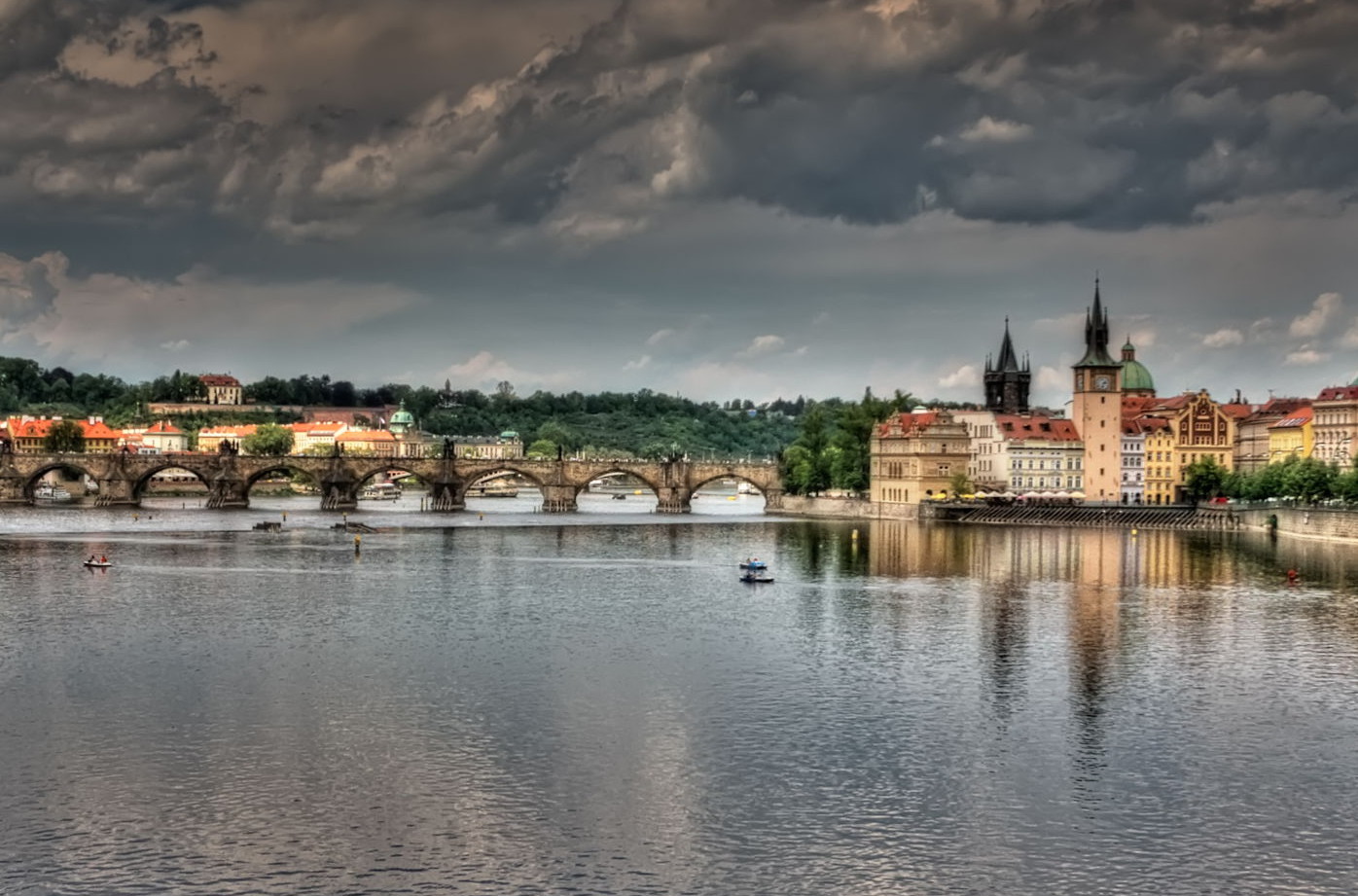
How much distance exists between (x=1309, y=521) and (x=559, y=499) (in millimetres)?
85388

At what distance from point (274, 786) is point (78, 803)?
168 inches

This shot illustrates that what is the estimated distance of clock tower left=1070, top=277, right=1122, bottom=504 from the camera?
16325cm

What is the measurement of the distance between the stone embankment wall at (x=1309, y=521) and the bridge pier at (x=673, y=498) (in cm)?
6715

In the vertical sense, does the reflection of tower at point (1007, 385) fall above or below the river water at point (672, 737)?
above

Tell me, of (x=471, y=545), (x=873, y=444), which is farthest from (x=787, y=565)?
(x=873, y=444)

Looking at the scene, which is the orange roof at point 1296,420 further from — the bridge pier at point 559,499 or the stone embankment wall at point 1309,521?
the bridge pier at point 559,499

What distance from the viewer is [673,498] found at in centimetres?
18362

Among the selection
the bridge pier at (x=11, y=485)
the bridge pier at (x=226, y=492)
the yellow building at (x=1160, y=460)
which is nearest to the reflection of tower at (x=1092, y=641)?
the yellow building at (x=1160, y=460)

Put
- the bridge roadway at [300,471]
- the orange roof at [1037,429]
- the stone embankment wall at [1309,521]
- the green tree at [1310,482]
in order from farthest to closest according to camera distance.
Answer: the bridge roadway at [300,471], the orange roof at [1037,429], the green tree at [1310,482], the stone embankment wall at [1309,521]

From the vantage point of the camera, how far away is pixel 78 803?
3431cm

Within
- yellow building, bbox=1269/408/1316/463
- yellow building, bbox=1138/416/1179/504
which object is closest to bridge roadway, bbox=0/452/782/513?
yellow building, bbox=1138/416/1179/504

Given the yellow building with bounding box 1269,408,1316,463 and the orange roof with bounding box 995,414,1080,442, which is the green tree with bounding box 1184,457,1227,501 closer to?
the yellow building with bounding box 1269,408,1316,463

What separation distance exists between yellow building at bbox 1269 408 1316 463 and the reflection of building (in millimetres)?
32696

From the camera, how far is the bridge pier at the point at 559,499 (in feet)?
584
